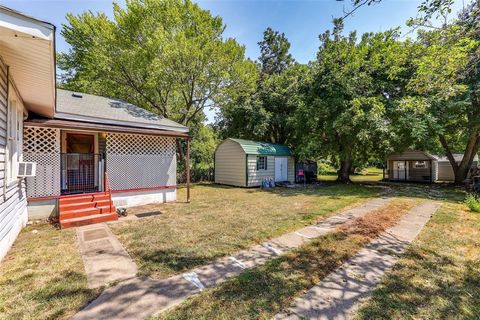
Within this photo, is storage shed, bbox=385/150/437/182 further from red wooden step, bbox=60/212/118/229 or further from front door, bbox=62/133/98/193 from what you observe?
front door, bbox=62/133/98/193

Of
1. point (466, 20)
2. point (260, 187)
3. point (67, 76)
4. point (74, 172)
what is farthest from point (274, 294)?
point (67, 76)

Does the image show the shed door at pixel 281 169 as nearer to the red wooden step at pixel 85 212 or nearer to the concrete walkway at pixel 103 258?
the red wooden step at pixel 85 212

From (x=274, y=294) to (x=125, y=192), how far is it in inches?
262

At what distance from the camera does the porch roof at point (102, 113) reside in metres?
7.48

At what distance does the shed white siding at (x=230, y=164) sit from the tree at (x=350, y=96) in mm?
4192

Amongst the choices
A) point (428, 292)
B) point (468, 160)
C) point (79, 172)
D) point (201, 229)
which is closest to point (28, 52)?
point (201, 229)

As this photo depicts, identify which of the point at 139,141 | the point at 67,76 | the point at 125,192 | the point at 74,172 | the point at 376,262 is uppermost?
the point at 67,76

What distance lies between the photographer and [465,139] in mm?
14062

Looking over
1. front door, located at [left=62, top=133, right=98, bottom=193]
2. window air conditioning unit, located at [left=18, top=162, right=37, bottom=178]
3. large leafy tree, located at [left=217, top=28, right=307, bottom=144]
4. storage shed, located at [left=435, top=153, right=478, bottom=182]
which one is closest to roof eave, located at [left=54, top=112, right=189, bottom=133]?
front door, located at [left=62, top=133, right=98, bottom=193]

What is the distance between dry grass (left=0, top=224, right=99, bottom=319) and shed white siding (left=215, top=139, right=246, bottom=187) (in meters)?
10.0

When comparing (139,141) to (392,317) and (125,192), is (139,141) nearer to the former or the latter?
(125,192)

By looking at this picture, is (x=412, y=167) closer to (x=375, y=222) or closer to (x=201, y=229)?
(x=375, y=222)

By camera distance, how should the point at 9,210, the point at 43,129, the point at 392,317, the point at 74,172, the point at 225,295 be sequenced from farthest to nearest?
the point at 74,172, the point at 43,129, the point at 9,210, the point at 225,295, the point at 392,317

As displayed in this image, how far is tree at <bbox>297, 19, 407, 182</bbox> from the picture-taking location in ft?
39.0
